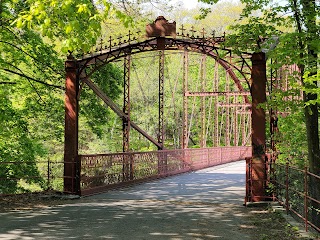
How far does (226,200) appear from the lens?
42.6ft

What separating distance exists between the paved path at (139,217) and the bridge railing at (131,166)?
73cm

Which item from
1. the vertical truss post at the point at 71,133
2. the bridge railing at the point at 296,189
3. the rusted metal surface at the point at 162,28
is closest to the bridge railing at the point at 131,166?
the vertical truss post at the point at 71,133

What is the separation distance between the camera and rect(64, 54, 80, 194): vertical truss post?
13766 mm

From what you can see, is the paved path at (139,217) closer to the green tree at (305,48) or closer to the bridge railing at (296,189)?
the bridge railing at (296,189)

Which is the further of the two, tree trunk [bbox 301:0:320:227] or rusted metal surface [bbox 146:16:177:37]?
rusted metal surface [bbox 146:16:177:37]

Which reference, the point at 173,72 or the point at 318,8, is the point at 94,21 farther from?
the point at 173,72

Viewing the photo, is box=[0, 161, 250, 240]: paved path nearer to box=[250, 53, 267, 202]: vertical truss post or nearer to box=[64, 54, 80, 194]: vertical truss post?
box=[250, 53, 267, 202]: vertical truss post

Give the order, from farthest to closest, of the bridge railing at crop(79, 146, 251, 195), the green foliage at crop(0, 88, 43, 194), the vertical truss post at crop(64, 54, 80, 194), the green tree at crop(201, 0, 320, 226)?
1. the green foliage at crop(0, 88, 43, 194)
2. the bridge railing at crop(79, 146, 251, 195)
3. the vertical truss post at crop(64, 54, 80, 194)
4. the green tree at crop(201, 0, 320, 226)

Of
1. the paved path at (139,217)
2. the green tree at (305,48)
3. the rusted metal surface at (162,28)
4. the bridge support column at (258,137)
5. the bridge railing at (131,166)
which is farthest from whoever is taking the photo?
the rusted metal surface at (162,28)

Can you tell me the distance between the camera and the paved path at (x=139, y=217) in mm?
8109

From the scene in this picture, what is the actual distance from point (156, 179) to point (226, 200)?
6953 millimetres

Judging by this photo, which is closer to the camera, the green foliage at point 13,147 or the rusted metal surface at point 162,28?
the rusted metal surface at point 162,28

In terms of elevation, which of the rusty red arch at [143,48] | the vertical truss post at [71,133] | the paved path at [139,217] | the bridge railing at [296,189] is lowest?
the paved path at [139,217]

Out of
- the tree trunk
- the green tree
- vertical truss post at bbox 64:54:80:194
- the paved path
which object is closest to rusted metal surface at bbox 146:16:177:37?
vertical truss post at bbox 64:54:80:194
